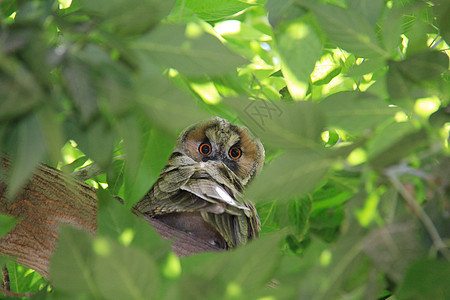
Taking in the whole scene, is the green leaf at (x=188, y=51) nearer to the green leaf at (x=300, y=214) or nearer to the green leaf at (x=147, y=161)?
the green leaf at (x=147, y=161)

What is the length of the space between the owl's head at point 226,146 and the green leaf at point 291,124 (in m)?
1.97

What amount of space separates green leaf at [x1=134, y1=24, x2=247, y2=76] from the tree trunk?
57 cm

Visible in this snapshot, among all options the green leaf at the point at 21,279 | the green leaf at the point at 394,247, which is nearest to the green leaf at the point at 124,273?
the green leaf at the point at 394,247

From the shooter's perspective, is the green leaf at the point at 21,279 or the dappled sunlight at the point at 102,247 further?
the green leaf at the point at 21,279

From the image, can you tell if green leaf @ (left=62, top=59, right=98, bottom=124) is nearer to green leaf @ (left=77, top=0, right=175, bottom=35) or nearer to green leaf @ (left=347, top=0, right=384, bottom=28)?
green leaf @ (left=77, top=0, right=175, bottom=35)

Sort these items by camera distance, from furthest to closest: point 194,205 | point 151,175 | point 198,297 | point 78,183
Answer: point 194,205, point 78,183, point 151,175, point 198,297

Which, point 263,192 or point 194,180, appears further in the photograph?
point 194,180

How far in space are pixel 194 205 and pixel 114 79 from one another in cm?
107

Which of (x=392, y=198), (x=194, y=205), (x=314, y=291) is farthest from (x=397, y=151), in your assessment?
(x=194, y=205)

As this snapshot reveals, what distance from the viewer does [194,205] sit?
1.57 metres

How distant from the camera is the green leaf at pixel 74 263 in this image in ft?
1.64

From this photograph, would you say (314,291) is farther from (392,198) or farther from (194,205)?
(194,205)

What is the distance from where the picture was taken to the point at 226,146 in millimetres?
2586

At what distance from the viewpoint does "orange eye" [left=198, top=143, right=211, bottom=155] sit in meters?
2.54
